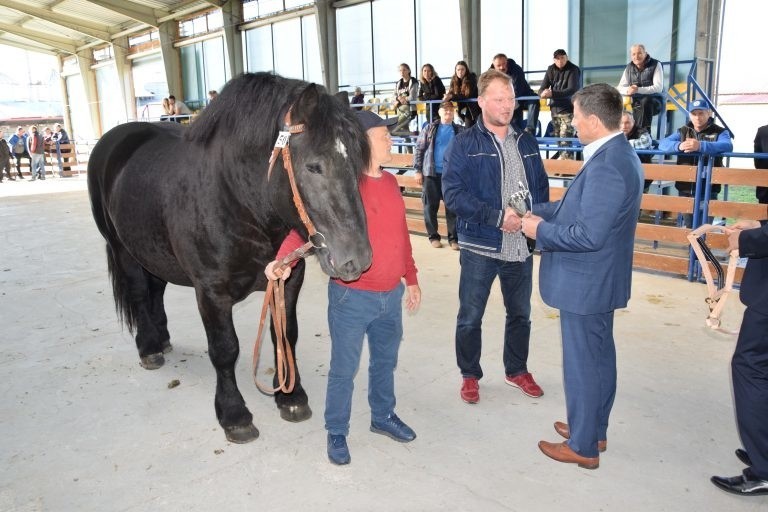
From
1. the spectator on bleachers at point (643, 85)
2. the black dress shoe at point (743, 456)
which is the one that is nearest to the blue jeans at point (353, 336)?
the black dress shoe at point (743, 456)

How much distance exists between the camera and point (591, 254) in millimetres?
2236

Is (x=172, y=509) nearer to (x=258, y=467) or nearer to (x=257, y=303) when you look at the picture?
(x=258, y=467)

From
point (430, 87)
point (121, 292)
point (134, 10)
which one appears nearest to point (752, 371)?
point (121, 292)

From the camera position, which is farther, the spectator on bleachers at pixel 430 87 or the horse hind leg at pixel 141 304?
the spectator on bleachers at pixel 430 87

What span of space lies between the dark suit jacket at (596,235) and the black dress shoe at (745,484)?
0.81 meters

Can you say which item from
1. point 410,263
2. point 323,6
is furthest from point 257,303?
point 323,6

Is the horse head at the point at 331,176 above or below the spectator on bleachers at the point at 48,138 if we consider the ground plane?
below

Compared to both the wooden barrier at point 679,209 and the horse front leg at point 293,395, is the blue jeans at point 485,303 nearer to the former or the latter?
the horse front leg at point 293,395

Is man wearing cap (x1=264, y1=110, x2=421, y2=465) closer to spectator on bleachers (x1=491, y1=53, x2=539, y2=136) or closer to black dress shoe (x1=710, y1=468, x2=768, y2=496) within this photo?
black dress shoe (x1=710, y1=468, x2=768, y2=496)

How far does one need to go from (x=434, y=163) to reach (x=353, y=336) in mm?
5100

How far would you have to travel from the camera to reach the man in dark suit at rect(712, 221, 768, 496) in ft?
6.99

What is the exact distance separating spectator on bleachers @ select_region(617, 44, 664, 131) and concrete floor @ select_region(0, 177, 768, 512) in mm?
3679

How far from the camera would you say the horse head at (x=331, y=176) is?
7.07 ft

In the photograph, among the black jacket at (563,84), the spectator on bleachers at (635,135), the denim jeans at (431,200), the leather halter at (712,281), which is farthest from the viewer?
the black jacket at (563,84)
